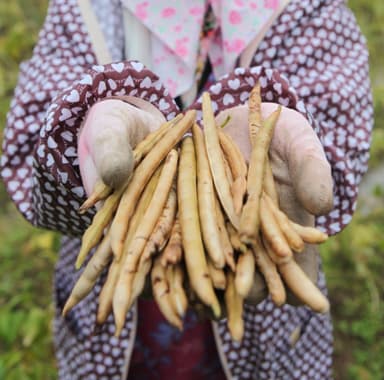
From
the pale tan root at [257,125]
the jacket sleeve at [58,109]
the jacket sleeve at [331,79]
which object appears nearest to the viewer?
the pale tan root at [257,125]

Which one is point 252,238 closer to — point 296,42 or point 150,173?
point 150,173

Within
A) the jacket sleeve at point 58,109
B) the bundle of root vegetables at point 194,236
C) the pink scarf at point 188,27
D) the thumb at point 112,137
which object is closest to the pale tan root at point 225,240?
the bundle of root vegetables at point 194,236

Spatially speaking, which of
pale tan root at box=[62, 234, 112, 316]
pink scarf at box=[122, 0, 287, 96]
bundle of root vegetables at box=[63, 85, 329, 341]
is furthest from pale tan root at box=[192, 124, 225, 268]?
pink scarf at box=[122, 0, 287, 96]

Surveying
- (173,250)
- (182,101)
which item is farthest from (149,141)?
(182,101)

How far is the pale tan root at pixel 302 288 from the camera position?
0.64 metres

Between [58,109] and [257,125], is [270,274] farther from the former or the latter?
[58,109]

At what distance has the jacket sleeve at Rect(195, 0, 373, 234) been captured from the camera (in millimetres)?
953

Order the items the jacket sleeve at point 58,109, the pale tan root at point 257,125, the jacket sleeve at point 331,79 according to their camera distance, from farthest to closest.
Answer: the jacket sleeve at point 331,79 → the jacket sleeve at point 58,109 → the pale tan root at point 257,125

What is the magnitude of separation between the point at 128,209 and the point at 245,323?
0.45 m

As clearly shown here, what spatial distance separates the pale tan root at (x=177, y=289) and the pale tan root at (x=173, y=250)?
1 cm

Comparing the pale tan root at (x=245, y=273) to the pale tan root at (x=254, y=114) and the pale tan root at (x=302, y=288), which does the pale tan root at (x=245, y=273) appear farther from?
the pale tan root at (x=254, y=114)

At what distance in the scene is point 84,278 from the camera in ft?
2.24

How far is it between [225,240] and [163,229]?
0.06m

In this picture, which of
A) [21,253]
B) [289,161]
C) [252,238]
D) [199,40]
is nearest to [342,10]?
[199,40]
